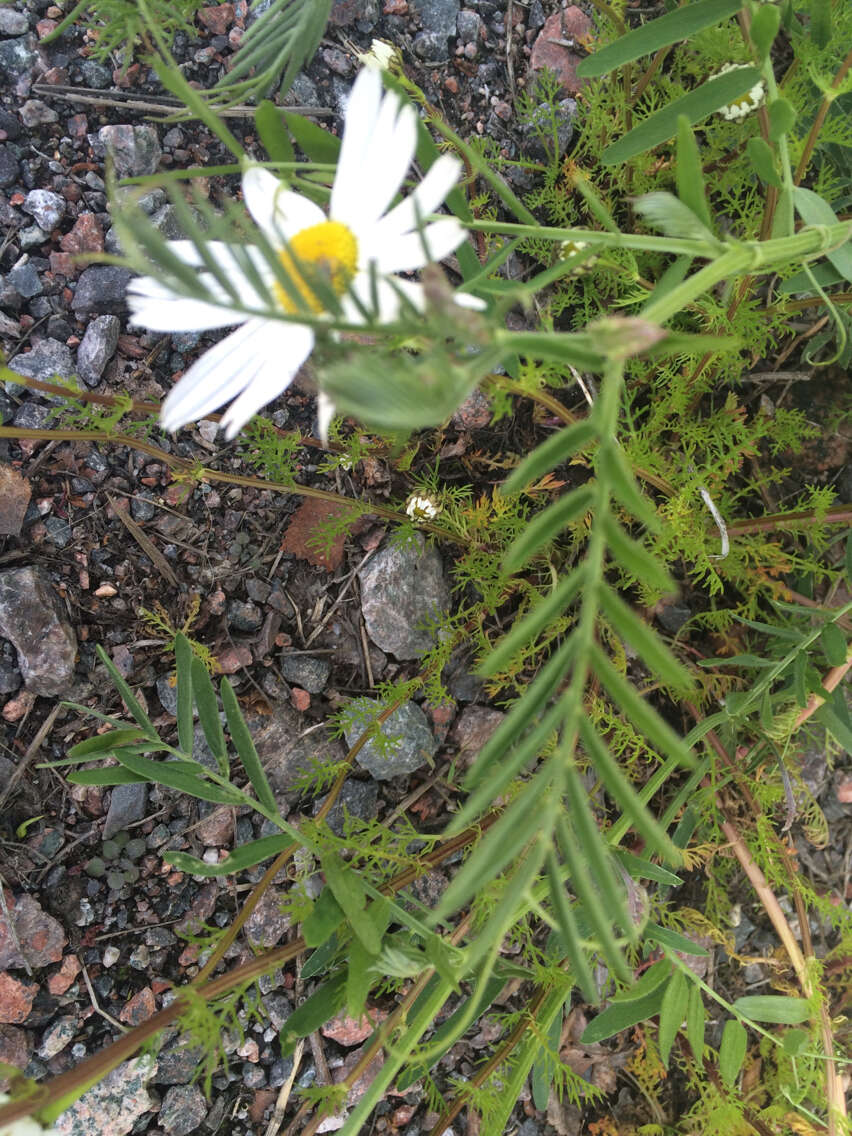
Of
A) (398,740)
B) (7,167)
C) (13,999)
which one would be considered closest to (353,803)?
(398,740)

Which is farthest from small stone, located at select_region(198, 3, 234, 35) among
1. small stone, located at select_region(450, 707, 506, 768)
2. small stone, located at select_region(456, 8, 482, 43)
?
small stone, located at select_region(450, 707, 506, 768)

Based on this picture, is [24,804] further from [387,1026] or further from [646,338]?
[646,338]

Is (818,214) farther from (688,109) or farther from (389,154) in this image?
(389,154)

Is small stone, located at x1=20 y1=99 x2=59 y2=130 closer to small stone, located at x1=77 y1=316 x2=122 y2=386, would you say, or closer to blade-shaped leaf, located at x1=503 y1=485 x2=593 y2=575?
small stone, located at x1=77 y1=316 x2=122 y2=386

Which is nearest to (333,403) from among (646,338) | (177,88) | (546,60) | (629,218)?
(646,338)

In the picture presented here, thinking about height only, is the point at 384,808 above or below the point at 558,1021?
above

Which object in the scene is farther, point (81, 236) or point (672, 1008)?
point (81, 236)

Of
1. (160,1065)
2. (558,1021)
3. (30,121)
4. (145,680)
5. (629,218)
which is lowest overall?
(558,1021)
